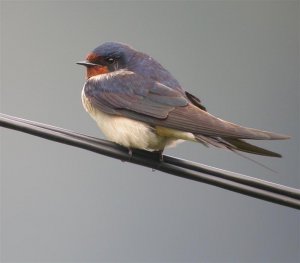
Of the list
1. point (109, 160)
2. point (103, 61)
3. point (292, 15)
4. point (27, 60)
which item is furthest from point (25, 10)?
point (103, 61)

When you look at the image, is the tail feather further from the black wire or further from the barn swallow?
the black wire

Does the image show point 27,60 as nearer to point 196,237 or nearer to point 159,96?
Answer: point 196,237

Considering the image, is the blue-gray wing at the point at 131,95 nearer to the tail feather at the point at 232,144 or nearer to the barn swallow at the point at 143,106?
the barn swallow at the point at 143,106

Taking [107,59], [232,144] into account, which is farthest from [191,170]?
[107,59]

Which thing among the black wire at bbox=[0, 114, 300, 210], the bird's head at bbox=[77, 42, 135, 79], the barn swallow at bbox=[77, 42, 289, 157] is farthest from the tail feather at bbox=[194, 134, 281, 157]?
the bird's head at bbox=[77, 42, 135, 79]

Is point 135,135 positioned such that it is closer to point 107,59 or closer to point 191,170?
point 107,59
